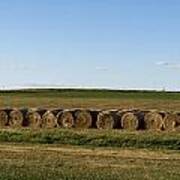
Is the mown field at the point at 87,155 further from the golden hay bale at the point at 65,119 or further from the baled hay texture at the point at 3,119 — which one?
the baled hay texture at the point at 3,119

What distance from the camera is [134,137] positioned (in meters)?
28.5

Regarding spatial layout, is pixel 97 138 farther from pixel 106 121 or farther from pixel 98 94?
pixel 98 94

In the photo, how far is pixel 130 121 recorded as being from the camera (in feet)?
113

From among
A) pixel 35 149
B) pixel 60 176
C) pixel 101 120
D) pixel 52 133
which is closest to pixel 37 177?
pixel 60 176

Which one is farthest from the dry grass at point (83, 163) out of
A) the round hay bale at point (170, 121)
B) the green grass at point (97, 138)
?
the round hay bale at point (170, 121)

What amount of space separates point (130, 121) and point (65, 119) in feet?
11.8

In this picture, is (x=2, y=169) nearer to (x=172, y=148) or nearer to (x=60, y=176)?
(x=60, y=176)

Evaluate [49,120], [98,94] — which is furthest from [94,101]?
[98,94]

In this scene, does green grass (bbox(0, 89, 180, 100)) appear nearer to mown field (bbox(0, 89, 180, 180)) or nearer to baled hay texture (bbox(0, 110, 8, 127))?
baled hay texture (bbox(0, 110, 8, 127))

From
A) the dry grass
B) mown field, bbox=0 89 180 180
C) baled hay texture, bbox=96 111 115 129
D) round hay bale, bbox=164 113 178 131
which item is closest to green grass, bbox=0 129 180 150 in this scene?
mown field, bbox=0 89 180 180

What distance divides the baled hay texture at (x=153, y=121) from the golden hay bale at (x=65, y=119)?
13.0 feet

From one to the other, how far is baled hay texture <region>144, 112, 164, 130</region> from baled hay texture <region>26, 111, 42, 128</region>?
5.77 metres

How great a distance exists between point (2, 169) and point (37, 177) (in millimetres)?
2159

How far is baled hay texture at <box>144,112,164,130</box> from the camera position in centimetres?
3408
